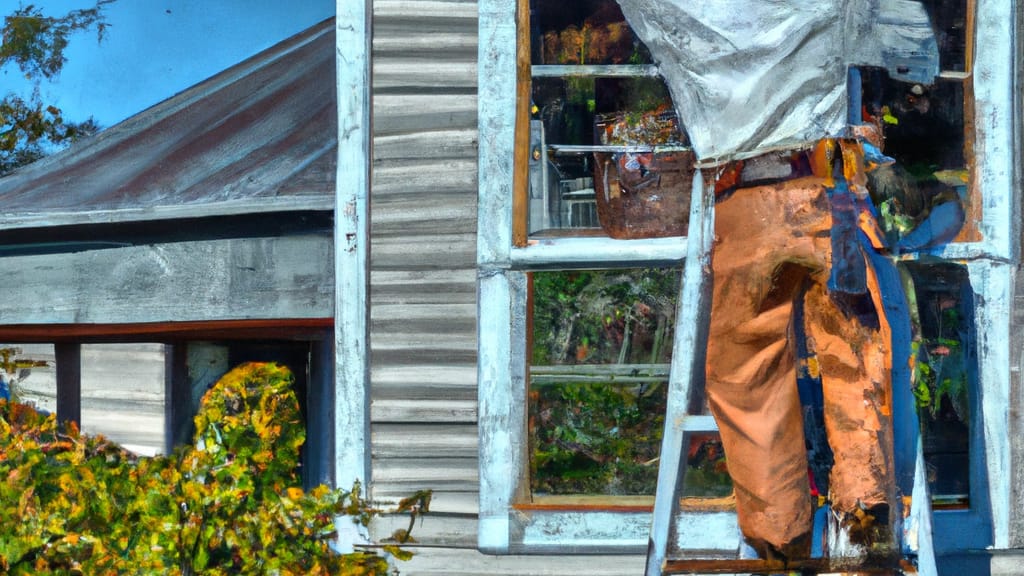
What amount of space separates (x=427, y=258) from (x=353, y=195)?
12.5 inches

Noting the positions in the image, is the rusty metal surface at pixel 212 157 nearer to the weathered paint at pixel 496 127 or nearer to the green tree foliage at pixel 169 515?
the weathered paint at pixel 496 127

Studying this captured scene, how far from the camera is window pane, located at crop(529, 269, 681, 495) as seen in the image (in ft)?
10.1

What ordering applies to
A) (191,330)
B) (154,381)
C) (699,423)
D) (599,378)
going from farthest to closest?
(154,381) < (191,330) < (599,378) < (699,423)

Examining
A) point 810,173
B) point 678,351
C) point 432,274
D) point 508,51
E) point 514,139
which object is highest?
point 508,51

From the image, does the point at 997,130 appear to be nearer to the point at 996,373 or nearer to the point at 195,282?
the point at 996,373

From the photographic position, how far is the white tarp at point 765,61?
2363 millimetres

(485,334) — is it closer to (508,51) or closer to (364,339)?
(364,339)

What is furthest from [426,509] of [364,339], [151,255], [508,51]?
[508,51]

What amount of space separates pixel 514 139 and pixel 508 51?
0.93 ft

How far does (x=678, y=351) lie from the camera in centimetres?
256

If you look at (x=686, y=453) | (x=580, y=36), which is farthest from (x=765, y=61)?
(x=686, y=453)

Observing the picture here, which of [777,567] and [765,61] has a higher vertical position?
[765,61]

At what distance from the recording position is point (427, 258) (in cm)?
302

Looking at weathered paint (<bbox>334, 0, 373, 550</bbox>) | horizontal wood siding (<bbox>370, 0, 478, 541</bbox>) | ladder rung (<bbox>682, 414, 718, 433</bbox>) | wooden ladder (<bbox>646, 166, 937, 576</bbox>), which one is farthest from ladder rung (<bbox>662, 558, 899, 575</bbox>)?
weathered paint (<bbox>334, 0, 373, 550</bbox>)
